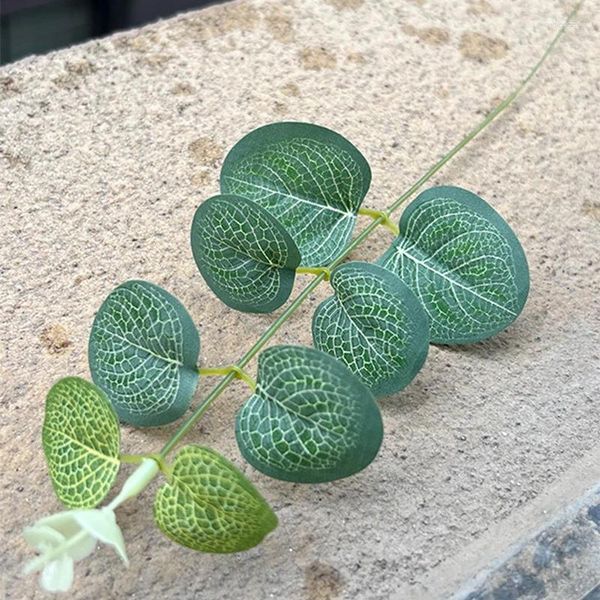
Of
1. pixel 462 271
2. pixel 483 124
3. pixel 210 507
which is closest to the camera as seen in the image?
pixel 210 507

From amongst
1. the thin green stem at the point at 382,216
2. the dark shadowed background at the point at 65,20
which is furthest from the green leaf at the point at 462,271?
the dark shadowed background at the point at 65,20

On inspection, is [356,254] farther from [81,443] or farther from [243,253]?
[81,443]

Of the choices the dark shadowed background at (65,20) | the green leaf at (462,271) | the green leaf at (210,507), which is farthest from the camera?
the dark shadowed background at (65,20)

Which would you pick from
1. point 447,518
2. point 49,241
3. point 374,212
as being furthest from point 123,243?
point 447,518

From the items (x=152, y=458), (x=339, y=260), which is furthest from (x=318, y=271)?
(x=152, y=458)

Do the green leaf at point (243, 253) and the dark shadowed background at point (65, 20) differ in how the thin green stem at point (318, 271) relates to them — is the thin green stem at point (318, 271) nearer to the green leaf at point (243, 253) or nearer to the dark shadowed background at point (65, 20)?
the green leaf at point (243, 253)

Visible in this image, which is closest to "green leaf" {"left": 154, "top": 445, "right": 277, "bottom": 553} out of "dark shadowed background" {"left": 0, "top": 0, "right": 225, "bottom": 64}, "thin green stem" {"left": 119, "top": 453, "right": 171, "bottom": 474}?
"thin green stem" {"left": 119, "top": 453, "right": 171, "bottom": 474}

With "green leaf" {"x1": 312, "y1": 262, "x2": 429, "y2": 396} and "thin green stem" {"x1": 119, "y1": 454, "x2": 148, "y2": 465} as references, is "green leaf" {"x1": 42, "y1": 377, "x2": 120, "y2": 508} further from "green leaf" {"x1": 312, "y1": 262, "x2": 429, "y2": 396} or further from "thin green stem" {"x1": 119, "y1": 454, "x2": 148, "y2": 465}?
"green leaf" {"x1": 312, "y1": 262, "x2": 429, "y2": 396}
